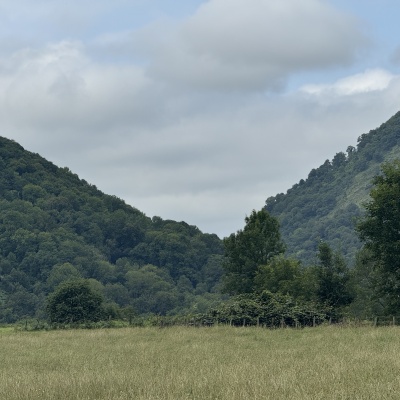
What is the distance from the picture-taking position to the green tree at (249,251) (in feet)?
259

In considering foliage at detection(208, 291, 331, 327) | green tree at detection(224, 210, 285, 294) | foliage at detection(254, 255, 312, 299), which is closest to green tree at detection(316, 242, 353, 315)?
foliage at detection(254, 255, 312, 299)

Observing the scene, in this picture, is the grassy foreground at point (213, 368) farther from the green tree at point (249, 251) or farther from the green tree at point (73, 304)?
the green tree at point (249, 251)

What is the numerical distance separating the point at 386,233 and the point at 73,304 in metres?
35.3

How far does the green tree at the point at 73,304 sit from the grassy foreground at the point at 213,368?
→ 3470 centimetres

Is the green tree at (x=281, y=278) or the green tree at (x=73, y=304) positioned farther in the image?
the green tree at (x=73, y=304)

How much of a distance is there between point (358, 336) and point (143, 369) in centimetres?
1445

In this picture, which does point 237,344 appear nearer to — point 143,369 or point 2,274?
point 143,369

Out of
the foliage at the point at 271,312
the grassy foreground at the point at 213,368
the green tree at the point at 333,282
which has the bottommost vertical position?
the grassy foreground at the point at 213,368

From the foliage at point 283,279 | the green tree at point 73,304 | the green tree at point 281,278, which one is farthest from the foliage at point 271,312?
the green tree at point 73,304

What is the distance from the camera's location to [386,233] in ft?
181

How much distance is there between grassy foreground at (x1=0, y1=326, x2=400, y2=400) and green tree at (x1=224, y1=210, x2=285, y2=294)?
3802 cm

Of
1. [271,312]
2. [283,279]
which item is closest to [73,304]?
[283,279]

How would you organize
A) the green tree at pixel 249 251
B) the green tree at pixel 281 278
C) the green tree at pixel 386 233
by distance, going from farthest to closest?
the green tree at pixel 249 251 < the green tree at pixel 281 278 < the green tree at pixel 386 233

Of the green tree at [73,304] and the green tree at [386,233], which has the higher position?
the green tree at [386,233]
